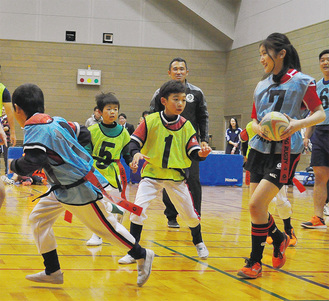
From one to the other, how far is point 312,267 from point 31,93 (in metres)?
2.53

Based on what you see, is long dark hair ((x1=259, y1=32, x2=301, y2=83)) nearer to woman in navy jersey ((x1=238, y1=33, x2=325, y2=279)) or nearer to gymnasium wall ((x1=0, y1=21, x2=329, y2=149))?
woman in navy jersey ((x1=238, y1=33, x2=325, y2=279))

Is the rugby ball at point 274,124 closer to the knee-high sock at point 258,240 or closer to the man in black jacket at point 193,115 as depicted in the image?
the knee-high sock at point 258,240

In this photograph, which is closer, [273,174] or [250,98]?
[273,174]

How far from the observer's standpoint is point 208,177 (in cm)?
1302

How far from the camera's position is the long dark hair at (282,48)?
12.0 feet

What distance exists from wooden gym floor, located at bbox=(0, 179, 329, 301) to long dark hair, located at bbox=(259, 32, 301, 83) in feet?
4.84

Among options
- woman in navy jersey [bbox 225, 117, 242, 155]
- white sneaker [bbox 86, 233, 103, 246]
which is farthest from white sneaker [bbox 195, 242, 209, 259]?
woman in navy jersey [bbox 225, 117, 242, 155]

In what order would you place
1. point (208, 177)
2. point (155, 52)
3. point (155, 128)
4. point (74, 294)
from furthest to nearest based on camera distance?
point (155, 52) < point (208, 177) < point (155, 128) < point (74, 294)

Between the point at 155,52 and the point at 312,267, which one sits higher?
the point at 155,52

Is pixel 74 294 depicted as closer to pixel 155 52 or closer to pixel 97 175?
pixel 97 175

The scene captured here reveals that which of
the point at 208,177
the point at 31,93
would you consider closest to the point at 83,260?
the point at 31,93

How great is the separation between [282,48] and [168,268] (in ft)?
5.92

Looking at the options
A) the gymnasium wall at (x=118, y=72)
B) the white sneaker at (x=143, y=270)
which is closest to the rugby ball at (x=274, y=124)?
the white sneaker at (x=143, y=270)

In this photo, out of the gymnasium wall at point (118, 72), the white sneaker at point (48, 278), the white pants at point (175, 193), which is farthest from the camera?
the gymnasium wall at point (118, 72)
